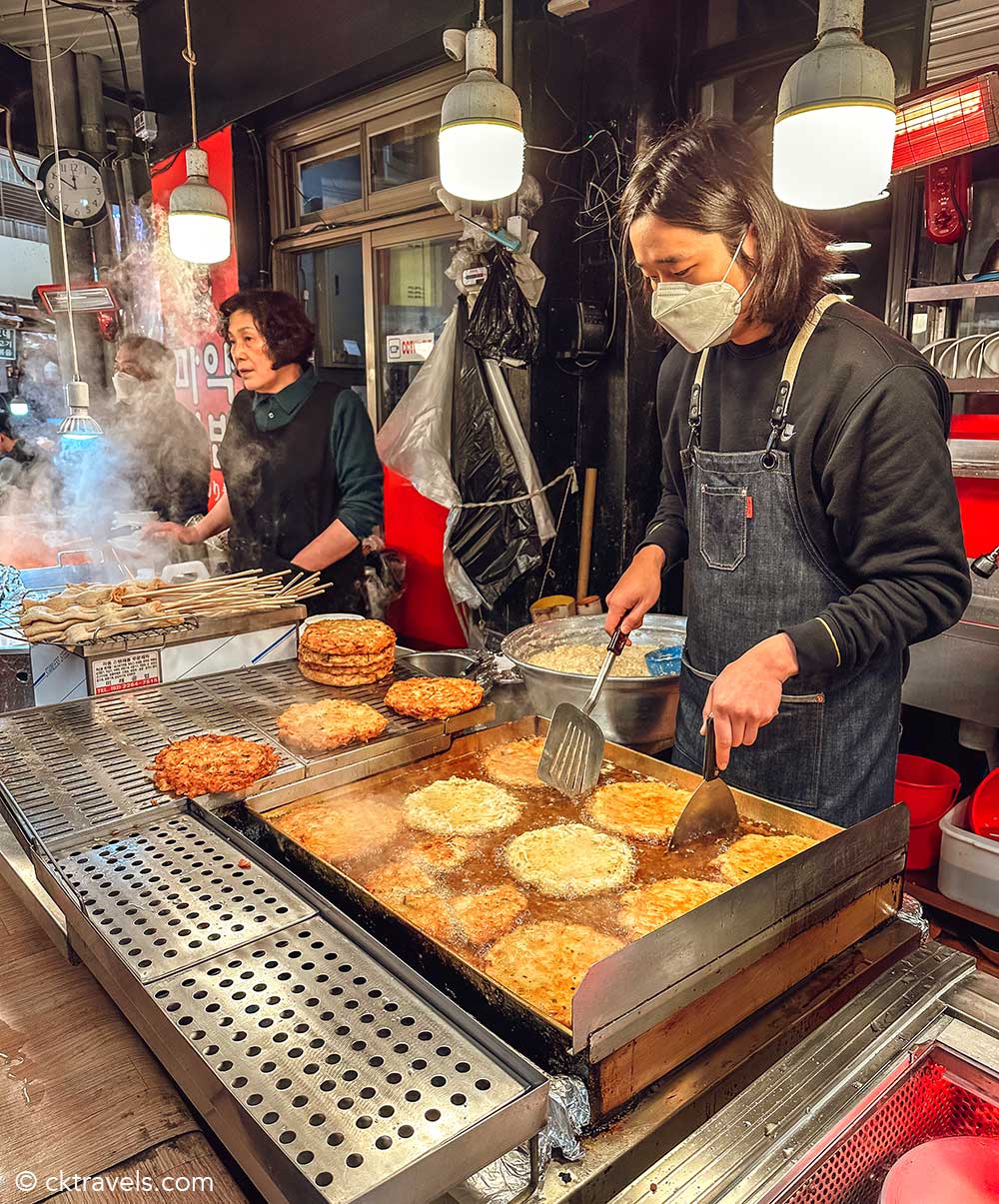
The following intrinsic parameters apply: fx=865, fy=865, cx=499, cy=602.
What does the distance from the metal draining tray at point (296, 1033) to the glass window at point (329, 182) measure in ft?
17.8

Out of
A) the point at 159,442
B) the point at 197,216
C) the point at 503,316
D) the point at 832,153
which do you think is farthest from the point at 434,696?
the point at 159,442

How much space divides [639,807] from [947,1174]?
827 mm

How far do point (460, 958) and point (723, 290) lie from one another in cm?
143

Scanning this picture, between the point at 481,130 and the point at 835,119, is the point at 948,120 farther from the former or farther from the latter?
the point at 481,130

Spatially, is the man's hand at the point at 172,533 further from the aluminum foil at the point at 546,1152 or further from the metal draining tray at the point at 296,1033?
the aluminum foil at the point at 546,1152

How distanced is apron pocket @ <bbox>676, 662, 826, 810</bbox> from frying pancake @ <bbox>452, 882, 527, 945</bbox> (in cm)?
70

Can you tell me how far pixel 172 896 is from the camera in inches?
51.8

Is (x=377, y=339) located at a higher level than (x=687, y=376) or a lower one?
higher

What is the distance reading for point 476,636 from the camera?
4973 millimetres

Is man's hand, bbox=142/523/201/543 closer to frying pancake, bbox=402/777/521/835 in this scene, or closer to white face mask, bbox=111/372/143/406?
white face mask, bbox=111/372/143/406

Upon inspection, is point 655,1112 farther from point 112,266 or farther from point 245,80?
point 112,266

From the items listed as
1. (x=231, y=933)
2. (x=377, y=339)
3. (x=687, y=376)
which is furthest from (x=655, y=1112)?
(x=377, y=339)

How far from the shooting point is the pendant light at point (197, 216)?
4004mm

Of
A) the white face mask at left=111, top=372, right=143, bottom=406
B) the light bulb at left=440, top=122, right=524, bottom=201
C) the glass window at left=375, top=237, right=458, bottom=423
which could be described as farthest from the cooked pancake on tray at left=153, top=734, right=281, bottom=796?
the white face mask at left=111, top=372, right=143, bottom=406
